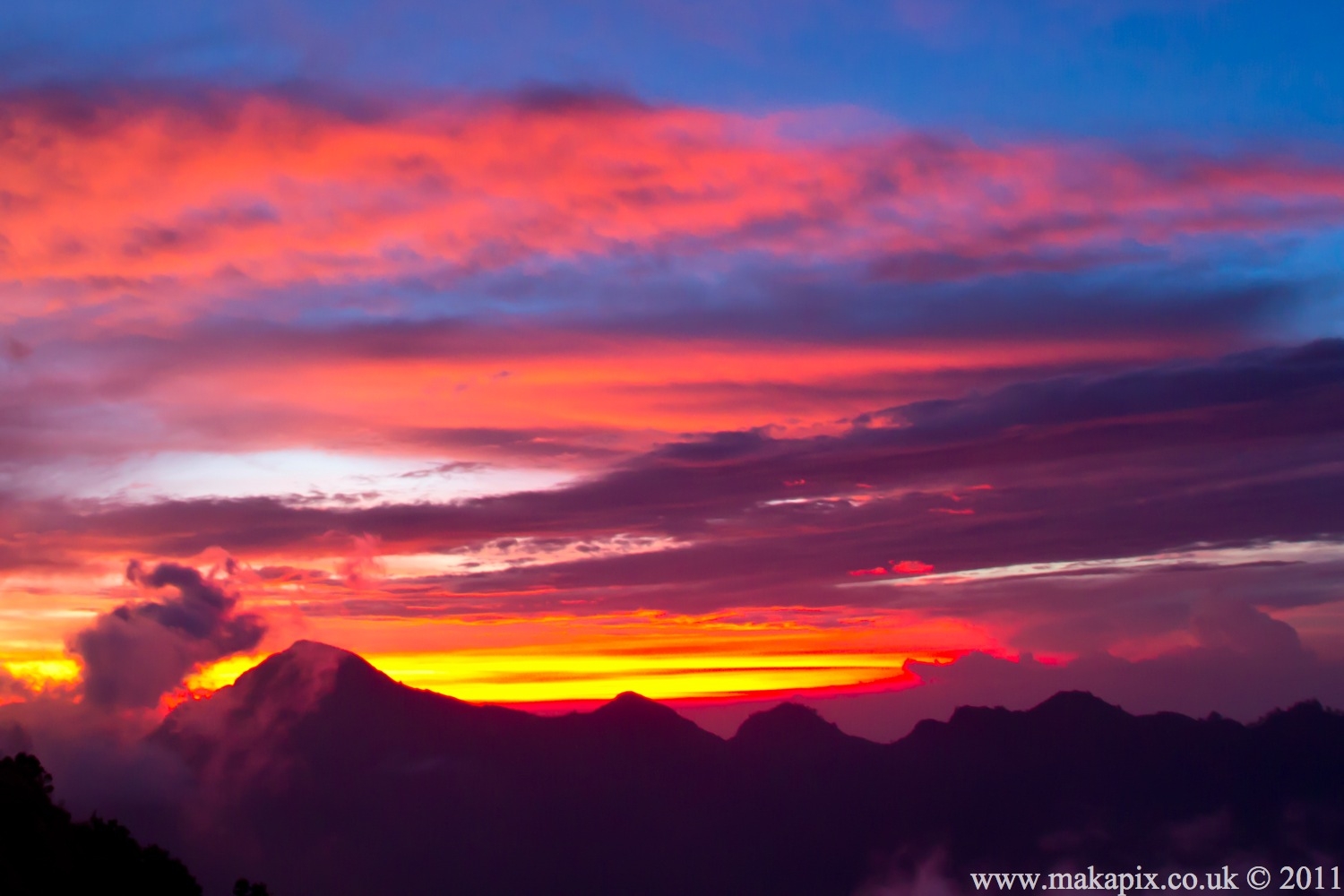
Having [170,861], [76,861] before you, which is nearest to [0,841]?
[76,861]

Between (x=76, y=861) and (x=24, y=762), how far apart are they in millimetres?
29668

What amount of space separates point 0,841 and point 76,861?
12.8m

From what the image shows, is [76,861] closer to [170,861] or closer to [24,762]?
[170,861]

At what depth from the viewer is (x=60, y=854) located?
9500 cm

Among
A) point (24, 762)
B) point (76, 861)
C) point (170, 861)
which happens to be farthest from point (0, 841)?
point (24, 762)

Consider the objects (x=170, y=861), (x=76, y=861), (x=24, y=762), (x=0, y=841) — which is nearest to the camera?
(x=0, y=841)

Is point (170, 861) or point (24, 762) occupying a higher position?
point (24, 762)

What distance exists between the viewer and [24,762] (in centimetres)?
12044

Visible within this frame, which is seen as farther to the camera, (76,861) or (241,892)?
(241,892)

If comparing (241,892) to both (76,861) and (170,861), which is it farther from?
(76,861)

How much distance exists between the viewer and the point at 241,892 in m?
116

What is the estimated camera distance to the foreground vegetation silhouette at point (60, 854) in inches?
3457

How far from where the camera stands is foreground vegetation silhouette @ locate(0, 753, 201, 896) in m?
87.8

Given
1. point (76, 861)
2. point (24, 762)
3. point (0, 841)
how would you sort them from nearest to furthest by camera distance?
1. point (0, 841)
2. point (76, 861)
3. point (24, 762)
